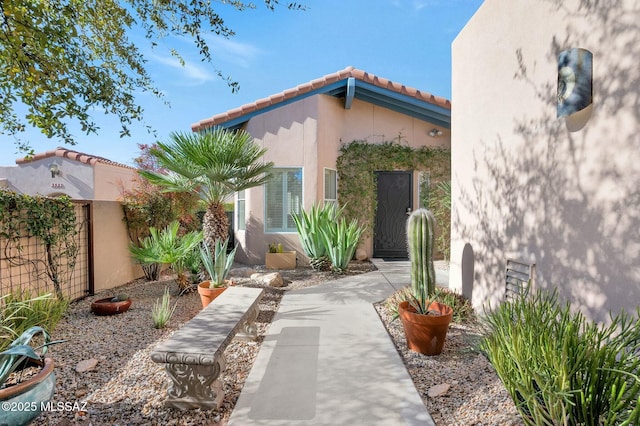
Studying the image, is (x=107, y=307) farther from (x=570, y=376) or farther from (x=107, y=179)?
(x=107, y=179)

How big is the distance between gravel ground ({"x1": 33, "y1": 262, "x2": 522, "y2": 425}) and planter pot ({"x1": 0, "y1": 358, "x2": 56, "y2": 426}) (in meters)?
0.36

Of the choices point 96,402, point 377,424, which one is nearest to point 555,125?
point 377,424

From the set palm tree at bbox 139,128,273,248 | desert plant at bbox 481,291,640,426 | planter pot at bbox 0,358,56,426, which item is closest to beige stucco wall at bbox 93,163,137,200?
palm tree at bbox 139,128,273,248

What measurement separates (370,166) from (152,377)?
761 cm

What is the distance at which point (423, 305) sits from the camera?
3.71 metres

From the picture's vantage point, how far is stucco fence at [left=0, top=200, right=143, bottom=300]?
14.5ft

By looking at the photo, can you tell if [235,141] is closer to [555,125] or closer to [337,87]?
[337,87]

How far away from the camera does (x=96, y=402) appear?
2.66m

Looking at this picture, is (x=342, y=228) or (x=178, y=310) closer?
(x=178, y=310)

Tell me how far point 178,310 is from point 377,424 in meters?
3.76

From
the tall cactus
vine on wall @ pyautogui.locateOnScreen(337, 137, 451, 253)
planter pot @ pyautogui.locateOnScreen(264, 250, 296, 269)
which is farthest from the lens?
vine on wall @ pyautogui.locateOnScreen(337, 137, 451, 253)

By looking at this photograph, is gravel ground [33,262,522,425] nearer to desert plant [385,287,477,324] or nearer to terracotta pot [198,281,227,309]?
desert plant [385,287,477,324]

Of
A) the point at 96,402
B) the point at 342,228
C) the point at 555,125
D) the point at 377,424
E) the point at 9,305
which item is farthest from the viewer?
the point at 342,228

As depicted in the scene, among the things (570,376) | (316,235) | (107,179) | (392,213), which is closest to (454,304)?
(570,376)
